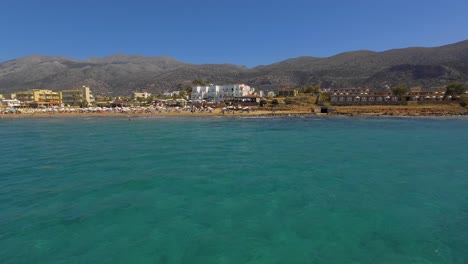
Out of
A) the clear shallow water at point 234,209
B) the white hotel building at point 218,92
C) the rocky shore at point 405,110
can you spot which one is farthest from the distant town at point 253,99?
the clear shallow water at point 234,209

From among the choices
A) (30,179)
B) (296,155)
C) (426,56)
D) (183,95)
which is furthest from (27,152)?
(426,56)

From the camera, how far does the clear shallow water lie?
7.92 metres

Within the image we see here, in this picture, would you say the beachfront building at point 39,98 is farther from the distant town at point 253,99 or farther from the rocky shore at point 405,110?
the rocky shore at point 405,110

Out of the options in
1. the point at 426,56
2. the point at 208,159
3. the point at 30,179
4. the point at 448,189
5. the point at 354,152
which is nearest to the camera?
the point at 448,189

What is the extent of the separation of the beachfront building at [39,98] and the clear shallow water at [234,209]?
8993 centimetres

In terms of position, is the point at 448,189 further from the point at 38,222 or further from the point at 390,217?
the point at 38,222

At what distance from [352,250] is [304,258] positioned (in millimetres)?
1435

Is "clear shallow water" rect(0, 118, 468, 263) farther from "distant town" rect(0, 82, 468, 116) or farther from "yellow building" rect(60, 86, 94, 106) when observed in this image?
"yellow building" rect(60, 86, 94, 106)

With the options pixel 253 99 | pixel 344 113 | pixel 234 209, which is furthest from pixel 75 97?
pixel 234 209

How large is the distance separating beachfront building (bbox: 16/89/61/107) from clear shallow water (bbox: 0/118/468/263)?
89928mm

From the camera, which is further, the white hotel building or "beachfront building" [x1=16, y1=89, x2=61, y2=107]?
the white hotel building

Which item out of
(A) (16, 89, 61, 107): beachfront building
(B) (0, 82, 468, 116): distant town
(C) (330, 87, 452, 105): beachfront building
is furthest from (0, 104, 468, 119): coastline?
(A) (16, 89, 61, 107): beachfront building

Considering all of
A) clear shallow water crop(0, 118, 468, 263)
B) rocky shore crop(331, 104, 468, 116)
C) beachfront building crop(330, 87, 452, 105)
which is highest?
beachfront building crop(330, 87, 452, 105)

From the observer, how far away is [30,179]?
1511cm
